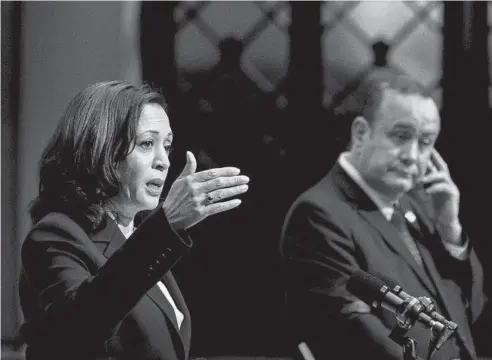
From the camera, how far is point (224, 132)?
3.74 meters

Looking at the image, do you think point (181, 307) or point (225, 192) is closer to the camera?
point (225, 192)

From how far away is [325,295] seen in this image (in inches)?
89.7

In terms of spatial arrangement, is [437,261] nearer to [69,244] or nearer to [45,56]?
[69,244]

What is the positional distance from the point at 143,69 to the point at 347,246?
5.42ft

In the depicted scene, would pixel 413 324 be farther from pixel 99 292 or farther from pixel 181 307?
pixel 99 292

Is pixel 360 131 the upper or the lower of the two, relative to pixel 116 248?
upper

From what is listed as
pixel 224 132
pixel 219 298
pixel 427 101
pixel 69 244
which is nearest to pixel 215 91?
pixel 224 132

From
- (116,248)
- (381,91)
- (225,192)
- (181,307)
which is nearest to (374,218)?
(381,91)

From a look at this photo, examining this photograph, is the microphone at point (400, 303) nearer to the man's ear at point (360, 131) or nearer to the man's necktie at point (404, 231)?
the man's necktie at point (404, 231)

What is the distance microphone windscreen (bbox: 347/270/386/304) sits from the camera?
5.69ft

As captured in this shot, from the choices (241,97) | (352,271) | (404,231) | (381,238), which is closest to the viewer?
(352,271)

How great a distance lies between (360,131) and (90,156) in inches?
42.9

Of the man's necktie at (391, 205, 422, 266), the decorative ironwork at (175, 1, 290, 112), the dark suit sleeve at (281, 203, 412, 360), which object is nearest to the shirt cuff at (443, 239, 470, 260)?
the man's necktie at (391, 205, 422, 266)

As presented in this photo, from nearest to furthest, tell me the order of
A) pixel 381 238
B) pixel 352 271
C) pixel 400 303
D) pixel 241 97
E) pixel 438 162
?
1. pixel 400 303
2. pixel 352 271
3. pixel 381 238
4. pixel 438 162
5. pixel 241 97
